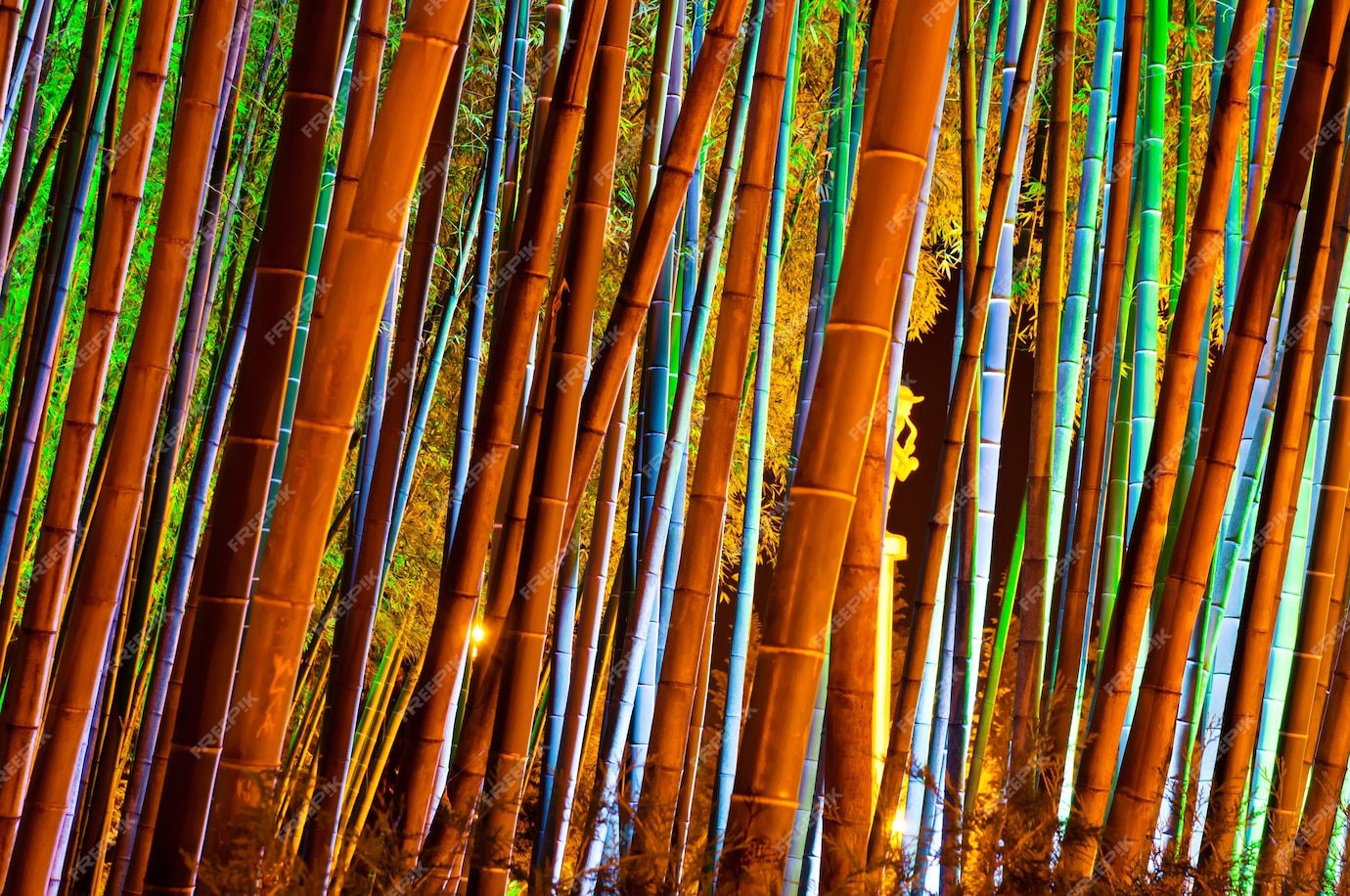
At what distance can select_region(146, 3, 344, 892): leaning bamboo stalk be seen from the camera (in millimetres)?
1581

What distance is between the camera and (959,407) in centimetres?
232

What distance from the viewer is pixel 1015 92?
2.43 meters

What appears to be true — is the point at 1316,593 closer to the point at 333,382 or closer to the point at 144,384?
the point at 333,382

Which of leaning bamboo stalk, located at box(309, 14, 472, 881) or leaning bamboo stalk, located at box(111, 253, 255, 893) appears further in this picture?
leaning bamboo stalk, located at box(111, 253, 255, 893)

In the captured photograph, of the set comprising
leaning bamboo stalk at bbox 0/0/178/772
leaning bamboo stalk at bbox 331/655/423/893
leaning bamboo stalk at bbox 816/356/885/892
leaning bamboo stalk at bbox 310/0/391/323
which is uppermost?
leaning bamboo stalk at bbox 310/0/391/323

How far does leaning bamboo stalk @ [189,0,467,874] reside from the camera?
1.46 metres

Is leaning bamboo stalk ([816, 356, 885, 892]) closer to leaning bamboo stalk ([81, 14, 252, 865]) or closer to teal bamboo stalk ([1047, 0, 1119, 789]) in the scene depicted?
teal bamboo stalk ([1047, 0, 1119, 789])

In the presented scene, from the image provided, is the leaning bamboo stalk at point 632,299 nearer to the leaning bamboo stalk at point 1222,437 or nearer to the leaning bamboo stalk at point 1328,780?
the leaning bamboo stalk at point 1222,437

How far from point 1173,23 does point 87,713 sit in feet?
12.8

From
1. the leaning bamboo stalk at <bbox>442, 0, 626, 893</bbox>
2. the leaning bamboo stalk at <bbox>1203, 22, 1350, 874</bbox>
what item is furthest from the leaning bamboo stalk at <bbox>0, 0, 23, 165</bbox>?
the leaning bamboo stalk at <bbox>1203, 22, 1350, 874</bbox>

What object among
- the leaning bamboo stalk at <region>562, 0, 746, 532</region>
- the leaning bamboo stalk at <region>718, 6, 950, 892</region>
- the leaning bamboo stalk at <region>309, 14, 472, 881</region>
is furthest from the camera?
the leaning bamboo stalk at <region>309, 14, 472, 881</region>

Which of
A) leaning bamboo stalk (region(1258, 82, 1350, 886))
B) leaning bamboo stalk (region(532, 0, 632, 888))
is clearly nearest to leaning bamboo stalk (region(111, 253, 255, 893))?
leaning bamboo stalk (region(532, 0, 632, 888))

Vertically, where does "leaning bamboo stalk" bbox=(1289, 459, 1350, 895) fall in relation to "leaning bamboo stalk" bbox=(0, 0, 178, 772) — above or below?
below

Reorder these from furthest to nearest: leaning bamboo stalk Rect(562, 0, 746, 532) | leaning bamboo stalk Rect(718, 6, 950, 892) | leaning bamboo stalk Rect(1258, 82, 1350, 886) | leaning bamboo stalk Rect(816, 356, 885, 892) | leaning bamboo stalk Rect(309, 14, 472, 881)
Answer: leaning bamboo stalk Rect(309, 14, 472, 881) < leaning bamboo stalk Rect(1258, 82, 1350, 886) < leaning bamboo stalk Rect(562, 0, 746, 532) < leaning bamboo stalk Rect(816, 356, 885, 892) < leaning bamboo stalk Rect(718, 6, 950, 892)
